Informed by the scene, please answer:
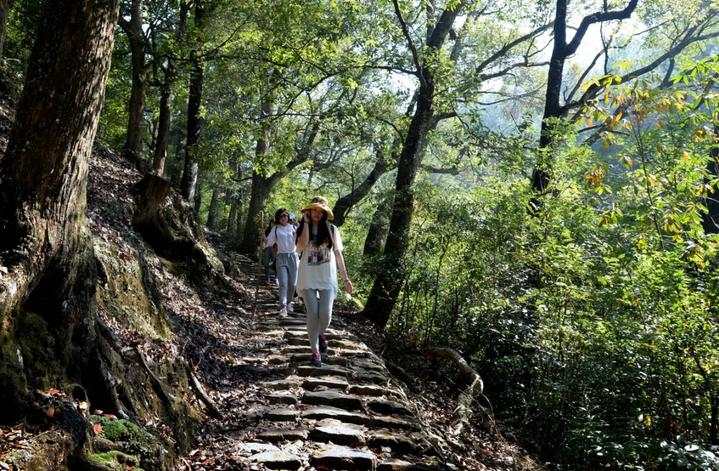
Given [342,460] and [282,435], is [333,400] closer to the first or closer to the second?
[282,435]

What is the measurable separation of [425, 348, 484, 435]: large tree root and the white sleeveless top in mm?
2465

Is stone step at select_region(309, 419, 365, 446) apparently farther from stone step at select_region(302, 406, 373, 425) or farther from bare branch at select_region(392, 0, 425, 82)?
bare branch at select_region(392, 0, 425, 82)

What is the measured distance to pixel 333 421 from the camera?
5.42 m

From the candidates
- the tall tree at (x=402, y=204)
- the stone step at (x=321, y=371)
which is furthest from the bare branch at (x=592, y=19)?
the stone step at (x=321, y=371)

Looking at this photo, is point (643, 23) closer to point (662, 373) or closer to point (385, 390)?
point (662, 373)

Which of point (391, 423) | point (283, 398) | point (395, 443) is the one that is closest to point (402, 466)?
point (395, 443)

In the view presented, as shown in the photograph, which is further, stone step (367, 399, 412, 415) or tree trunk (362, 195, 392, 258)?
tree trunk (362, 195, 392, 258)

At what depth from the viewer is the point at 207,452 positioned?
447cm

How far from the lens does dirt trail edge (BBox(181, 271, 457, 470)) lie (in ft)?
15.0

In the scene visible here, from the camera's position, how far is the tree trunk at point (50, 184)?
3.13m

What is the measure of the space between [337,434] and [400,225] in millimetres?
6826

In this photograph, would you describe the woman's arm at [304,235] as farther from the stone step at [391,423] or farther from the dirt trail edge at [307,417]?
the stone step at [391,423]

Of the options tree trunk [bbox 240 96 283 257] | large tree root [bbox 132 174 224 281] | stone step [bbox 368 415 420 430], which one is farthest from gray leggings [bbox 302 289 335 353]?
tree trunk [bbox 240 96 283 257]

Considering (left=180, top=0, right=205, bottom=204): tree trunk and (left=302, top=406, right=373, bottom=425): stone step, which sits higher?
(left=180, top=0, right=205, bottom=204): tree trunk
